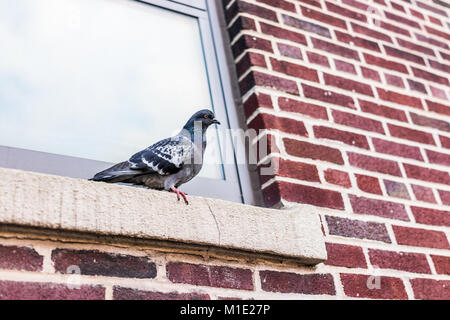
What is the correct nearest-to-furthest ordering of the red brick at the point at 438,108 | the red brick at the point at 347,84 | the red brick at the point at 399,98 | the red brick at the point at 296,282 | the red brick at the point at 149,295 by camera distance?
the red brick at the point at 149,295 → the red brick at the point at 296,282 → the red brick at the point at 347,84 → the red brick at the point at 399,98 → the red brick at the point at 438,108

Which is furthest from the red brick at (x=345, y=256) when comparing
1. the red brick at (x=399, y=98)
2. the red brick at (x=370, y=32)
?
the red brick at (x=370, y=32)

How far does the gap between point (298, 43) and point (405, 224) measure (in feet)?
2.95

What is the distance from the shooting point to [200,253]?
136 centimetres

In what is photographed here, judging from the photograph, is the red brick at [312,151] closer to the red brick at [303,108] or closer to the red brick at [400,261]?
the red brick at [303,108]

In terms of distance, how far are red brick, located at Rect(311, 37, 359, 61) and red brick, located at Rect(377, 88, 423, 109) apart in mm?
208

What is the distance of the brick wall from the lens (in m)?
1.63

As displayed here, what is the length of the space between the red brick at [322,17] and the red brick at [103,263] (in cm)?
146

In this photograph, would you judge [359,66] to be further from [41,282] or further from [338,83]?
[41,282]

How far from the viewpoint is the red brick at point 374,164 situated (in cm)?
184

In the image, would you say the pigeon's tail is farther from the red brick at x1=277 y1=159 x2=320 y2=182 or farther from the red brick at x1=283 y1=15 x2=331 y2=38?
the red brick at x1=283 y1=15 x2=331 y2=38

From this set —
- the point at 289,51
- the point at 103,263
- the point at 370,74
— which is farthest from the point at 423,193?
the point at 103,263

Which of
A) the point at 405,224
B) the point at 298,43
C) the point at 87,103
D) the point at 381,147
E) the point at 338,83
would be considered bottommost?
the point at 405,224

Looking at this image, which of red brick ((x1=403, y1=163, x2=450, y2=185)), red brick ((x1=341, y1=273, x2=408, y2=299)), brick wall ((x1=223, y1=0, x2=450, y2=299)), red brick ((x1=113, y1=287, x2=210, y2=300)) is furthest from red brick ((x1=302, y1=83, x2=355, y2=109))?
red brick ((x1=113, y1=287, x2=210, y2=300))
